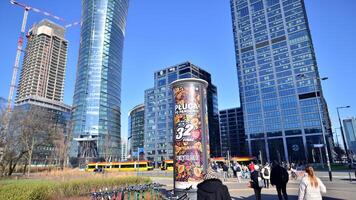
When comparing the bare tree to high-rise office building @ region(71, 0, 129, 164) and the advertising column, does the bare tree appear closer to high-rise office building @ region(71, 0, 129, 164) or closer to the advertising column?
the advertising column

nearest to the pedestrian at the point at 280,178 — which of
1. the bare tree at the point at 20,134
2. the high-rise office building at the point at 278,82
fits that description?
the bare tree at the point at 20,134

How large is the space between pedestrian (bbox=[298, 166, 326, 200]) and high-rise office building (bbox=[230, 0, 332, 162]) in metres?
101

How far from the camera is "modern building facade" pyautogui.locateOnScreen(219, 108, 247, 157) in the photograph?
154375 mm

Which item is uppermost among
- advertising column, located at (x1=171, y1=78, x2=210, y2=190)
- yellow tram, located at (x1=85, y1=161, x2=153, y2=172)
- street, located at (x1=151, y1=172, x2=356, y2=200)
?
advertising column, located at (x1=171, y1=78, x2=210, y2=190)

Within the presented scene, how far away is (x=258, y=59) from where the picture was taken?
403 feet

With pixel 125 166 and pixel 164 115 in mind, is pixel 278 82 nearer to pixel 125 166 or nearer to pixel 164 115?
pixel 164 115

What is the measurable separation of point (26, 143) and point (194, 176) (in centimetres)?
3188

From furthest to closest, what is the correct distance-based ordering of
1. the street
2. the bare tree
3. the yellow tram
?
the yellow tram
the bare tree
the street

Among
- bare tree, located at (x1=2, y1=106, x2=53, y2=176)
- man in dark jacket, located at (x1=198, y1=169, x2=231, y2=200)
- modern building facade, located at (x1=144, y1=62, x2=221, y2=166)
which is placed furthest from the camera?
modern building facade, located at (x1=144, y1=62, x2=221, y2=166)

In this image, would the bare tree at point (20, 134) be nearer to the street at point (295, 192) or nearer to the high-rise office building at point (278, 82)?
the street at point (295, 192)

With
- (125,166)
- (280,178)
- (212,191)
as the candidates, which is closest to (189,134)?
(280,178)

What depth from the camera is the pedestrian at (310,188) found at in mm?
6379

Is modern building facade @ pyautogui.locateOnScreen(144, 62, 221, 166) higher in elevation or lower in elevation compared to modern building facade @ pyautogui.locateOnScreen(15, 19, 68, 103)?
lower

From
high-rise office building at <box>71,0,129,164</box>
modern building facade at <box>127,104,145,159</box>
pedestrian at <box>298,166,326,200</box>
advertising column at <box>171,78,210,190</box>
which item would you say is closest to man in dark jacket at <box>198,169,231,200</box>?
pedestrian at <box>298,166,326,200</box>
